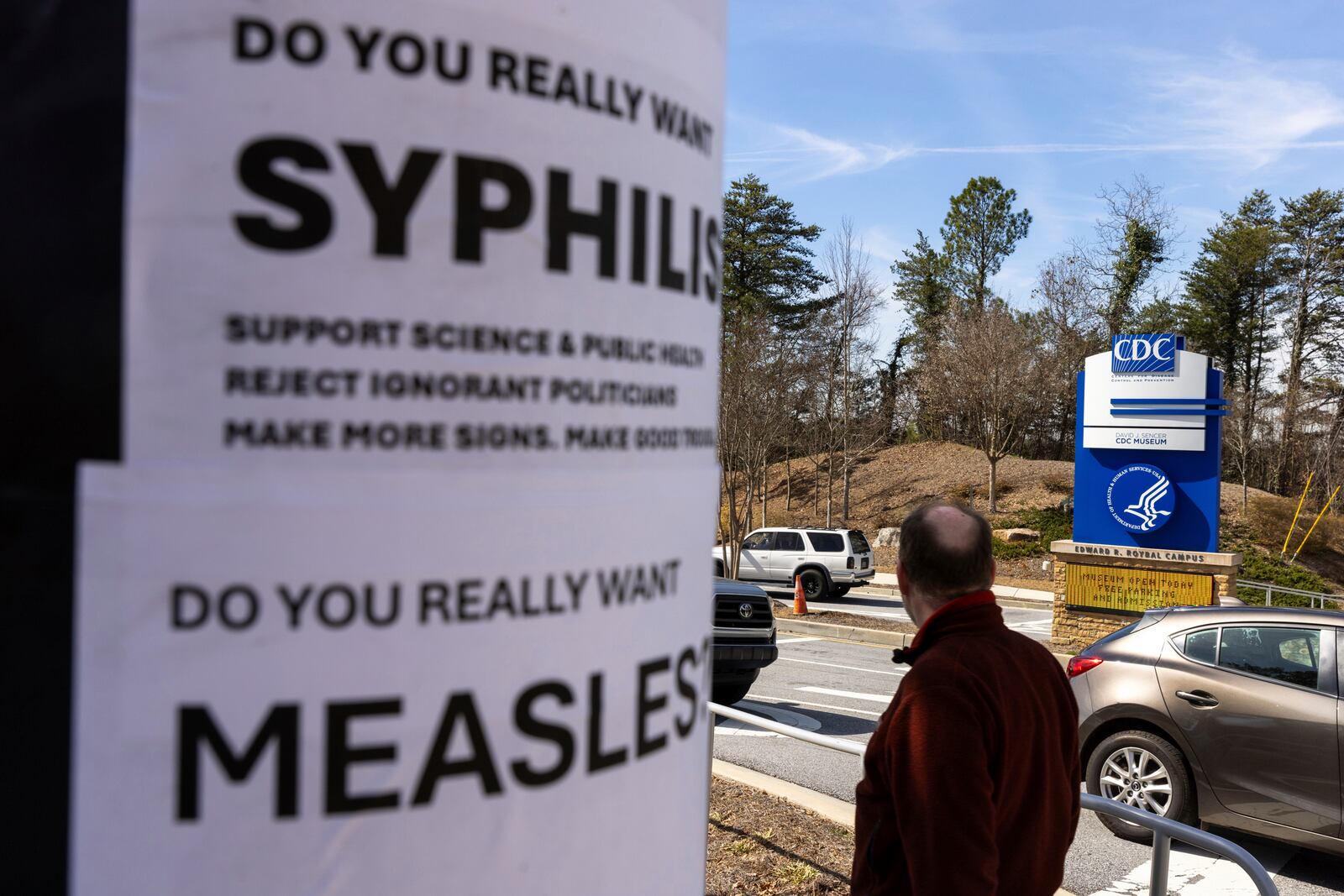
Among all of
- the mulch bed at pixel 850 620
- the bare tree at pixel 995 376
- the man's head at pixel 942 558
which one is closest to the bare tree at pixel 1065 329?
the bare tree at pixel 995 376

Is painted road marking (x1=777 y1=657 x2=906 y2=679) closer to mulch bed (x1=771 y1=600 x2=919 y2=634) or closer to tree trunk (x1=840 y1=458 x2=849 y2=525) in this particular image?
mulch bed (x1=771 y1=600 x2=919 y2=634)

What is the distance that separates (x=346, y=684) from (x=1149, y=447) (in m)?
18.6

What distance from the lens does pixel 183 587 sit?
1.03 m

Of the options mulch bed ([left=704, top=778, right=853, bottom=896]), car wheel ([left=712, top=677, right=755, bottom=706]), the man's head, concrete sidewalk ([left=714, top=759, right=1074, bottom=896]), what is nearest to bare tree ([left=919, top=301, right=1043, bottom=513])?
car wheel ([left=712, top=677, right=755, bottom=706])

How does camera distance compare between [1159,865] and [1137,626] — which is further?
[1137,626]

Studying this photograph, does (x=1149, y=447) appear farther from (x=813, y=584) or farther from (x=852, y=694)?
(x=813, y=584)

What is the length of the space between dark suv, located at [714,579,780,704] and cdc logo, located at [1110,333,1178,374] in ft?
30.7

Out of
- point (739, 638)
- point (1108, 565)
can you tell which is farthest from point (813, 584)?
point (739, 638)

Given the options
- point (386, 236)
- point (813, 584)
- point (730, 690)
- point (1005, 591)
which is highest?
point (386, 236)

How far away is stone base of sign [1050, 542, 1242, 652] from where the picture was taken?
16.7 metres

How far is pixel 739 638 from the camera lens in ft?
38.5

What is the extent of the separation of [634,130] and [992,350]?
37862 mm

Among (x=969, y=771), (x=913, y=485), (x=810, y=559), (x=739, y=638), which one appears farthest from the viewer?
(x=913, y=485)

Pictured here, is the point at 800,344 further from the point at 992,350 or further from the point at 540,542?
the point at 540,542
